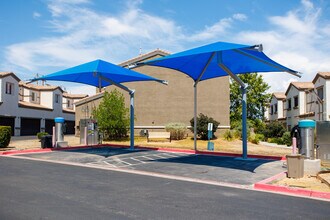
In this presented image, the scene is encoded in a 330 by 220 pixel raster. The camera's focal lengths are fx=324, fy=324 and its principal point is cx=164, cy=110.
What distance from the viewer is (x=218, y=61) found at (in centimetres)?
1507

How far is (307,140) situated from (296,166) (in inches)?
58.5

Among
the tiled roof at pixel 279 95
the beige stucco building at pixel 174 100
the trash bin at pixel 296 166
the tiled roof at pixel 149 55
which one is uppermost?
the tiled roof at pixel 149 55

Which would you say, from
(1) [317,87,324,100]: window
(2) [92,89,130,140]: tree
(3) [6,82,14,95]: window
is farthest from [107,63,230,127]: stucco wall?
(3) [6,82,14,95]: window

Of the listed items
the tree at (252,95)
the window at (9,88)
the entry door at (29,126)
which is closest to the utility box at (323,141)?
the tree at (252,95)

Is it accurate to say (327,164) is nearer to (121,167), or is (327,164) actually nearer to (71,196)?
(121,167)

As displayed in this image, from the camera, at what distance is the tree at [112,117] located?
28.9m

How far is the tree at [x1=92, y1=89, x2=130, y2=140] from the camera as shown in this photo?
94.8 ft

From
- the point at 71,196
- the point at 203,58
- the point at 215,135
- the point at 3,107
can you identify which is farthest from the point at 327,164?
the point at 3,107

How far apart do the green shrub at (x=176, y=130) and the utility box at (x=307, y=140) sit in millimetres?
17626

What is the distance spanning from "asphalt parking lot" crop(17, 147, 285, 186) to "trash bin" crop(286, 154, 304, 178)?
2.97ft

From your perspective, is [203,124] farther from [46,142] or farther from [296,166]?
[296,166]

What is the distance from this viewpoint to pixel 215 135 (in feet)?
102

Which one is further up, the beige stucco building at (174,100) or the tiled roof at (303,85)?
the tiled roof at (303,85)

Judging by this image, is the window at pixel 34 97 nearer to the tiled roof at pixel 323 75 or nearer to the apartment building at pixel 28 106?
the apartment building at pixel 28 106
